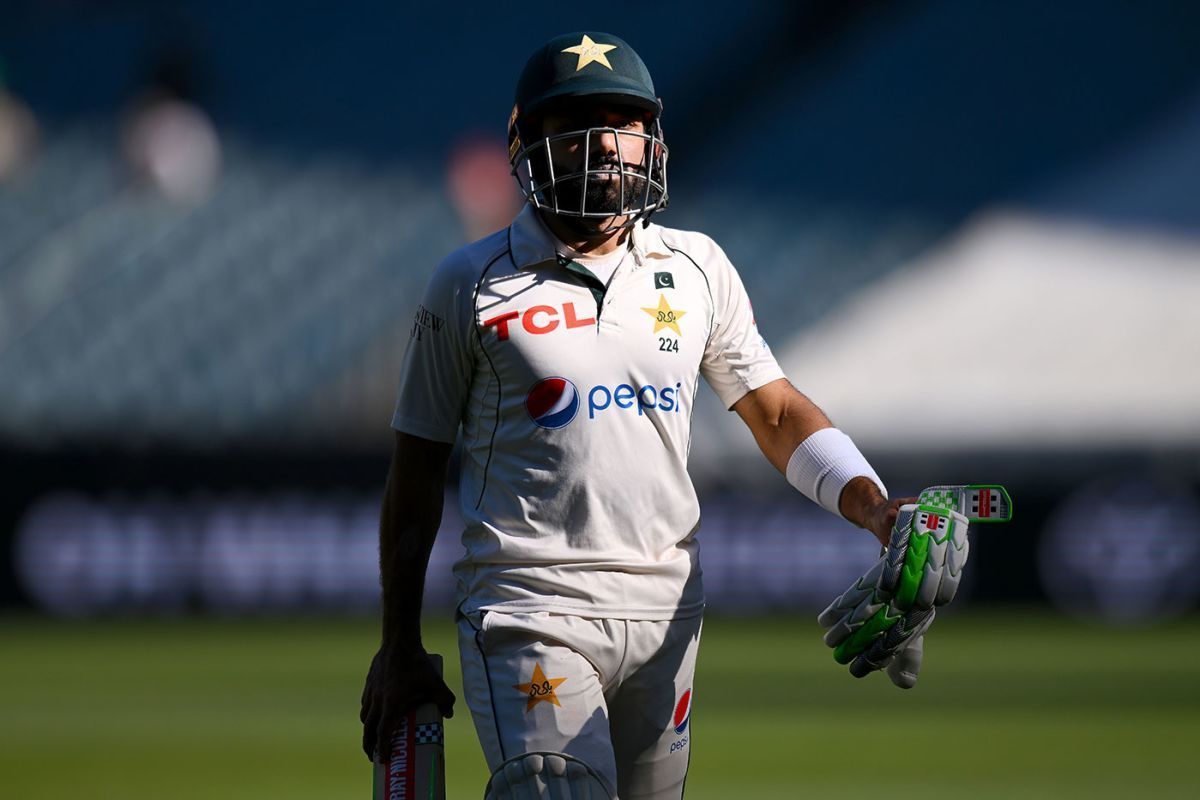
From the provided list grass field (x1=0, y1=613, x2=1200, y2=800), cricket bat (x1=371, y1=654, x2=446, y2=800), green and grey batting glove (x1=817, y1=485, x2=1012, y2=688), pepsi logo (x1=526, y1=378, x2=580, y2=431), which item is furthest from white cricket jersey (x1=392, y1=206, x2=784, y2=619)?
grass field (x1=0, y1=613, x2=1200, y2=800)

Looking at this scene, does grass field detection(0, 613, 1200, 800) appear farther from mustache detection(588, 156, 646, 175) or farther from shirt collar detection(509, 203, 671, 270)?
mustache detection(588, 156, 646, 175)

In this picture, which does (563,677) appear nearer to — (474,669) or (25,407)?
(474,669)

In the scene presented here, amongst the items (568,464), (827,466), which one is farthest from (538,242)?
(827,466)

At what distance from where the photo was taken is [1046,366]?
16844 mm

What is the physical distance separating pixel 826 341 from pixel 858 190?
2030 mm

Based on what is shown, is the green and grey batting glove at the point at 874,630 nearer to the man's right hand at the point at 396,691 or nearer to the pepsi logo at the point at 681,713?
the pepsi logo at the point at 681,713

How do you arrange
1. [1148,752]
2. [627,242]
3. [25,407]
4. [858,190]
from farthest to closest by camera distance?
[858,190] < [25,407] < [1148,752] < [627,242]

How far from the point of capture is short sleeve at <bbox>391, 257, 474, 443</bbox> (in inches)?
133

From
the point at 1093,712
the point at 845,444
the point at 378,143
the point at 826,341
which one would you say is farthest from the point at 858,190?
the point at 845,444

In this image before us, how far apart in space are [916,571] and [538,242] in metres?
0.98

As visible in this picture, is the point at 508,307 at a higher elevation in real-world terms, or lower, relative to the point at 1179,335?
lower

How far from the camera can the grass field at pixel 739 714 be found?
23.8ft

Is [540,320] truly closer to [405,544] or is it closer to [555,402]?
[555,402]

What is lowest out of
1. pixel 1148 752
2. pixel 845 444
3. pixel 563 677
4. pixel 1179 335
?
pixel 1148 752
